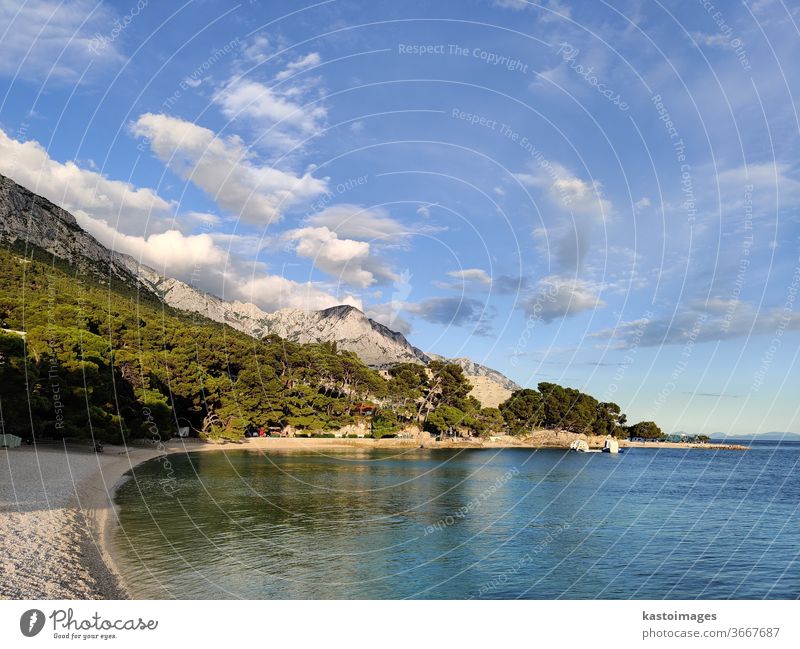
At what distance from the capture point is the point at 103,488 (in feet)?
121

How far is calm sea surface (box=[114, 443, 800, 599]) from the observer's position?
21547 millimetres

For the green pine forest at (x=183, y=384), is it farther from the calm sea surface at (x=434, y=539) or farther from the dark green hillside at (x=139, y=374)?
the calm sea surface at (x=434, y=539)

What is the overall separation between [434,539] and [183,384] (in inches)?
2485

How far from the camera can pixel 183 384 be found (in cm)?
8212

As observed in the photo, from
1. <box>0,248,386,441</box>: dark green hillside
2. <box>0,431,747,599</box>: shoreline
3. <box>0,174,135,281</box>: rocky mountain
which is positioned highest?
<box>0,174,135,281</box>: rocky mountain

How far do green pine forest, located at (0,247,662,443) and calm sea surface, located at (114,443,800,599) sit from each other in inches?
407

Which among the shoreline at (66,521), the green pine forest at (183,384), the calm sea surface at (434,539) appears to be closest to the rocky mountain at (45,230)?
the green pine forest at (183,384)

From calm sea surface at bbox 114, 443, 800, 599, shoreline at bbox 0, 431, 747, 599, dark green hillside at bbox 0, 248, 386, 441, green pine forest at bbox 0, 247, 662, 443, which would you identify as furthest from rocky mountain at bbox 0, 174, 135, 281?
calm sea surface at bbox 114, 443, 800, 599

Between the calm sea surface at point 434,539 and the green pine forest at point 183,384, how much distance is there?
1035cm

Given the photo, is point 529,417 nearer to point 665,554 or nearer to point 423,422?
point 423,422

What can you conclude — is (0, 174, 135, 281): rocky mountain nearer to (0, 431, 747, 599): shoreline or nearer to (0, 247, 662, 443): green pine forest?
(0, 247, 662, 443): green pine forest

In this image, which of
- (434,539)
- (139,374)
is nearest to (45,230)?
(139,374)

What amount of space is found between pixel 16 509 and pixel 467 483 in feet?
139

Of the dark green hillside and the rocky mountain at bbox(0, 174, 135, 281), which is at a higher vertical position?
the rocky mountain at bbox(0, 174, 135, 281)
